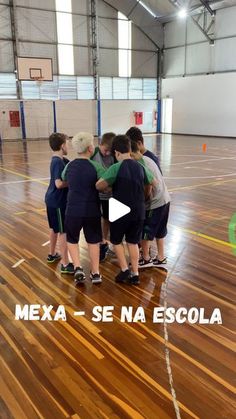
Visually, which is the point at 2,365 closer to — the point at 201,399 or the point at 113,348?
the point at 113,348

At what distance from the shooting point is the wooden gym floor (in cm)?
227

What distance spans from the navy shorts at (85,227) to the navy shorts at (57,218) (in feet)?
1.00

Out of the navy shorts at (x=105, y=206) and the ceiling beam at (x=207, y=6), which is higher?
the ceiling beam at (x=207, y=6)

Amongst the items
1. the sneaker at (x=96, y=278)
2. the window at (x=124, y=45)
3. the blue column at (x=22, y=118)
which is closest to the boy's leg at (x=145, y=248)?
the sneaker at (x=96, y=278)

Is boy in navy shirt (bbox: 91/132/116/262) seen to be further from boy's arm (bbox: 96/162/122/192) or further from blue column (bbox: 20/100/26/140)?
blue column (bbox: 20/100/26/140)

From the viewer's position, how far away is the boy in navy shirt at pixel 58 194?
12.2 feet

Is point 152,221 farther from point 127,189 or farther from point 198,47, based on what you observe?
point 198,47

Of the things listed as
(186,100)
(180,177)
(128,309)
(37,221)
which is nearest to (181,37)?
(186,100)

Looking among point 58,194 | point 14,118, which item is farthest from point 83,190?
point 14,118

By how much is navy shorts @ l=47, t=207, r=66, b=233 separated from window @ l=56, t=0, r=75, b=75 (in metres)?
19.5

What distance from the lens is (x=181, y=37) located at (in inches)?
932

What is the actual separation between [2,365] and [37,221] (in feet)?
11.4

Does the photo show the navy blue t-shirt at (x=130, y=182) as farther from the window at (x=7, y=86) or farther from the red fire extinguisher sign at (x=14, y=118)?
the red fire extinguisher sign at (x=14, y=118)

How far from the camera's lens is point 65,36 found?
70.9 ft
